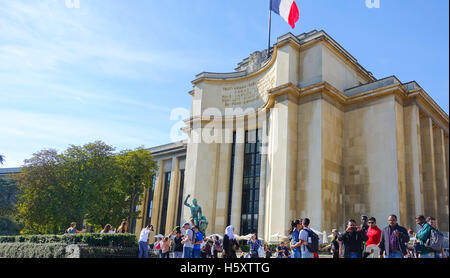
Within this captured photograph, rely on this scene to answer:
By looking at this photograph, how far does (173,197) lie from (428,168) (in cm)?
2590

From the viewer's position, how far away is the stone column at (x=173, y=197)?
4400cm

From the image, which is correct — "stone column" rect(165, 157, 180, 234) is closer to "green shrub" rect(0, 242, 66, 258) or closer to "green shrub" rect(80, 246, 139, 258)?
"green shrub" rect(0, 242, 66, 258)

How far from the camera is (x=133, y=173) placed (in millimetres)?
41500

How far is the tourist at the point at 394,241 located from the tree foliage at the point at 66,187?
90.2ft

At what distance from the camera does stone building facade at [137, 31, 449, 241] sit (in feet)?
89.6

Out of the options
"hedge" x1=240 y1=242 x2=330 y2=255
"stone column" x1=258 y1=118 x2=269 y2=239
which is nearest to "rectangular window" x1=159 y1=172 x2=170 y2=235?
"stone column" x1=258 y1=118 x2=269 y2=239

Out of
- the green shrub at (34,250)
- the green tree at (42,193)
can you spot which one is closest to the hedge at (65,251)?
the green shrub at (34,250)

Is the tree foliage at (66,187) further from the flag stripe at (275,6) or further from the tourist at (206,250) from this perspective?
the tourist at (206,250)

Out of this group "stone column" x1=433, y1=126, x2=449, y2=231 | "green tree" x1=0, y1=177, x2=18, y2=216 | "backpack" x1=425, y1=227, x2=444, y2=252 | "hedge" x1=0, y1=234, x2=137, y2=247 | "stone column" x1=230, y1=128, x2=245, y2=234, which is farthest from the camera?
"green tree" x1=0, y1=177, x2=18, y2=216

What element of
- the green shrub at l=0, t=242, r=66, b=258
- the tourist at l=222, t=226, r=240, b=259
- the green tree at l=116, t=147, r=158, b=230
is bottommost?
the green shrub at l=0, t=242, r=66, b=258

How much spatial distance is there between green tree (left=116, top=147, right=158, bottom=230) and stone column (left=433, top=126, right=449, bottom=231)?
26943 mm

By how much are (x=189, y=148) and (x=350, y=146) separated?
1438 centimetres

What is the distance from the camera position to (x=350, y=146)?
30031 millimetres
